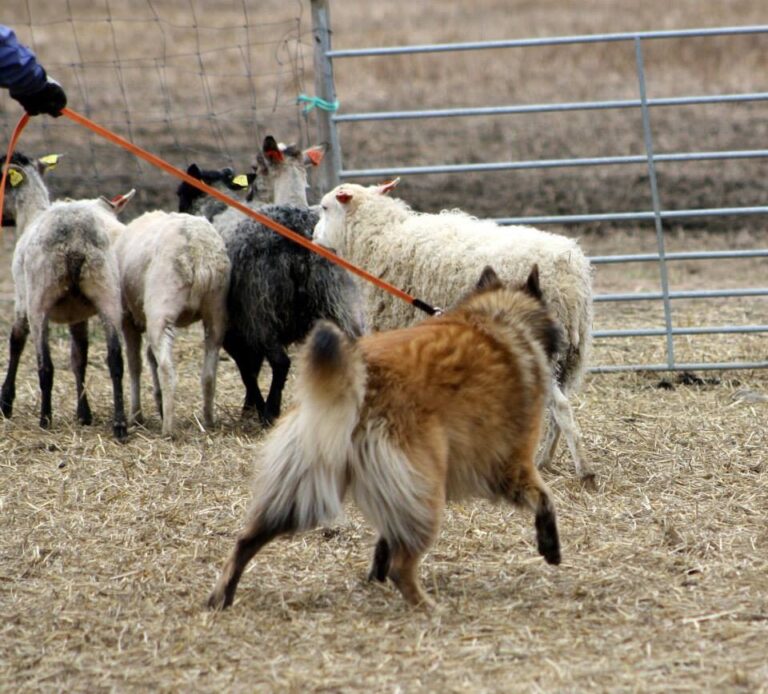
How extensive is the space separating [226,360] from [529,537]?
4259mm

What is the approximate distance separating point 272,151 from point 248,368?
1.32 m

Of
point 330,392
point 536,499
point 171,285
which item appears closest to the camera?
point 330,392

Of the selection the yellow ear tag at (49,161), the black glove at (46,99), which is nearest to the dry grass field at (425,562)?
the yellow ear tag at (49,161)

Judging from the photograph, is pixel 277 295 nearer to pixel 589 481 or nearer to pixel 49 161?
pixel 49 161

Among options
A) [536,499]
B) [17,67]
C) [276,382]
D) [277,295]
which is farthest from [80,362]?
[536,499]

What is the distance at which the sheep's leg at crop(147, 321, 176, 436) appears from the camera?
6.75m

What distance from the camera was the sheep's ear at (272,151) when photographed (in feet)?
24.9

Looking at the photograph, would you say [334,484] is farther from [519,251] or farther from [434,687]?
[519,251]

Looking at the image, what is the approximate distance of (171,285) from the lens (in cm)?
679

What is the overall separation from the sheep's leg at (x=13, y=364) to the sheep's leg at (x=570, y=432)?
3089 mm

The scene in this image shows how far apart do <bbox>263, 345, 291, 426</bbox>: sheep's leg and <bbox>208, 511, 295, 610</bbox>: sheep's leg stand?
2758mm

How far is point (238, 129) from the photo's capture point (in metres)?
16.2

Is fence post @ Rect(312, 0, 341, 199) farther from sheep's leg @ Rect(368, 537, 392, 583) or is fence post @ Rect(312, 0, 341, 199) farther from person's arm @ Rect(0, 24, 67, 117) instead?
sheep's leg @ Rect(368, 537, 392, 583)

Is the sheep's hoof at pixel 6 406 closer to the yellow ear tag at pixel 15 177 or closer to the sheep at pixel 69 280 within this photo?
the sheep at pixel 69 280
